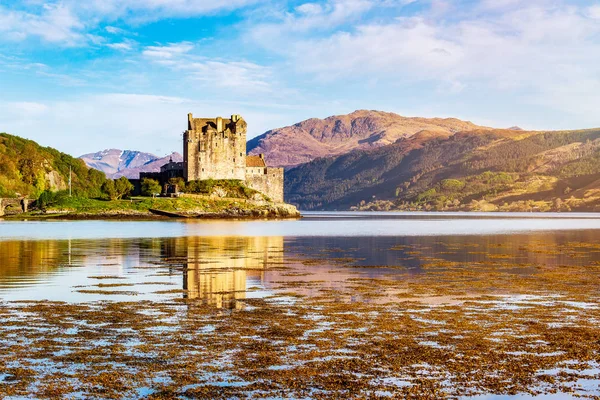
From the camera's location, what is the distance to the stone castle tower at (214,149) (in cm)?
17512

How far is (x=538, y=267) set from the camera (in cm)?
4356

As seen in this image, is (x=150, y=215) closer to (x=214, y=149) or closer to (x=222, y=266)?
(x=214, y=149)

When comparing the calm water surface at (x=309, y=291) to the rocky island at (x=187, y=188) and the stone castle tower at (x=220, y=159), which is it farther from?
the stone castle tower at (x=220, y=159)

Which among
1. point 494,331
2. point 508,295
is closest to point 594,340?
point 494,331

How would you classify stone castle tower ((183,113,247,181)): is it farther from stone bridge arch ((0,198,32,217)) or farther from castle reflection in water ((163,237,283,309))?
castle reflection in water ((163,237,283,309))

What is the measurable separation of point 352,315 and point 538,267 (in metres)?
22.7

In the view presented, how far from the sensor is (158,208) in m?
158

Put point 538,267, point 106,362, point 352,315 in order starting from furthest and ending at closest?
point 538,267
point 352,315
point 106,362

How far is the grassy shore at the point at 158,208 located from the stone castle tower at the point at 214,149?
915 centimetres

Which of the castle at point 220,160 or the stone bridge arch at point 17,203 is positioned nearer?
the stone bridge arch at point 17,203

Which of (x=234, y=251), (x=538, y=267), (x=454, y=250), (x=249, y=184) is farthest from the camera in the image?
(x=249, y=184)

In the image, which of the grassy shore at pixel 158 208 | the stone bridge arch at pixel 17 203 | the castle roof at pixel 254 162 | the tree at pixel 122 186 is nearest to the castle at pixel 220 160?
the castle roof at pixel 254 162

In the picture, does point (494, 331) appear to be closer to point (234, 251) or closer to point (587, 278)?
point (587, 278)

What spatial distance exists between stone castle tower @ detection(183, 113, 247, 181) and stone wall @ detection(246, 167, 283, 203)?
3.29 metres
